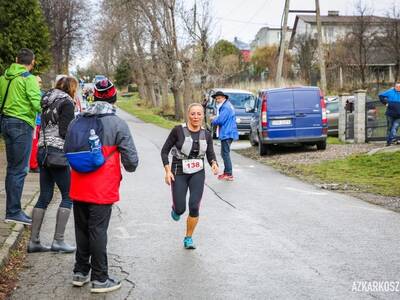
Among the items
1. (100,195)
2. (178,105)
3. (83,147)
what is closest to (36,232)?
(100,195)

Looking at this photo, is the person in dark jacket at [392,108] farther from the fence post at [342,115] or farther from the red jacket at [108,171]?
the red jacket at [108,171]

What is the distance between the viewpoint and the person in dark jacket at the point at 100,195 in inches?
216

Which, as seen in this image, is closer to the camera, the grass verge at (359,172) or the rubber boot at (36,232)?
the rubber boot at (36,232)

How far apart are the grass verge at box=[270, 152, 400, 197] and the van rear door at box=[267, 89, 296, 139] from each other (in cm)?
143

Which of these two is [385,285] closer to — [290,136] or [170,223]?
[170,223]

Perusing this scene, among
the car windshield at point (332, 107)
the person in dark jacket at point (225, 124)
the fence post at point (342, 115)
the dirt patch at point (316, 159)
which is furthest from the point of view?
the car windshield at point (332, 107)

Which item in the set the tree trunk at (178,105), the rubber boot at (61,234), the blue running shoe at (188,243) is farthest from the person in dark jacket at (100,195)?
the tree trunk at (178,105)

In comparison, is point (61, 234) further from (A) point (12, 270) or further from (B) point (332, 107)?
(B) point (332, 107)

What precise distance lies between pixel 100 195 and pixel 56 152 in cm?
149

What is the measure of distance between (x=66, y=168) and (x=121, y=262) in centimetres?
119

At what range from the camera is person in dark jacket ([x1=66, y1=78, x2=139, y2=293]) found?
18.0ft

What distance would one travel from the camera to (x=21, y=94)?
7629mm

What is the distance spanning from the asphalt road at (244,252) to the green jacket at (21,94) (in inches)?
61.7

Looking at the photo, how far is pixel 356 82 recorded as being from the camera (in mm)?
46688
